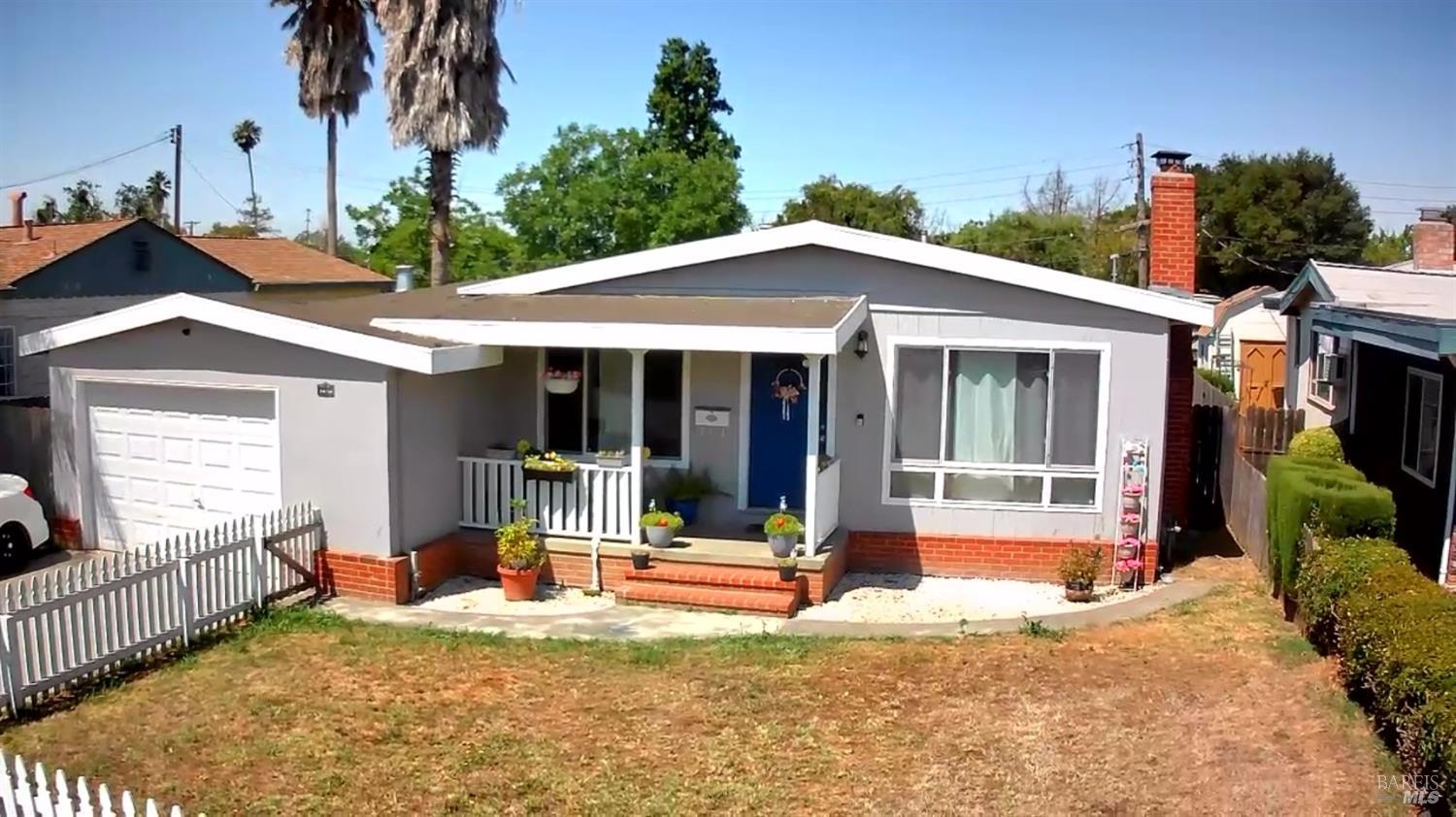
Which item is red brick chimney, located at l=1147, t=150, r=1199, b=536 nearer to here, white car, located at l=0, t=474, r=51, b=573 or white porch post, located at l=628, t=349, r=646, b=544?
white porch post, located at l=628, t=349, r=646, b=544

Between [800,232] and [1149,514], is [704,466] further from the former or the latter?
[1149,514]

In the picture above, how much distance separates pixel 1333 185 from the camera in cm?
5500

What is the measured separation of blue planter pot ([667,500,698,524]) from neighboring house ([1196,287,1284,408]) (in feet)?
64.0

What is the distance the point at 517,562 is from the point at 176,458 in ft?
14.4

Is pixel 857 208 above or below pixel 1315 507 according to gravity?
above

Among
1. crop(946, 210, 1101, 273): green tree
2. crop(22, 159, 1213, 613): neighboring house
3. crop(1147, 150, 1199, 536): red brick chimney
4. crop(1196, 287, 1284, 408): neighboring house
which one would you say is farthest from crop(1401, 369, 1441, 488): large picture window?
crop(946, 210, 1101, 273): green tree

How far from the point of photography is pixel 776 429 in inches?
516

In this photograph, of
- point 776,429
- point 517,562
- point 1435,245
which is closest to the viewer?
point 517,562

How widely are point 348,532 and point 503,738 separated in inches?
177

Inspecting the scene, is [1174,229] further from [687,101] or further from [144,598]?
[687,101]

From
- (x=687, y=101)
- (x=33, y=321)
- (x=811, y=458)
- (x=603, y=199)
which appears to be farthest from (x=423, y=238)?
(x=811, y=458)

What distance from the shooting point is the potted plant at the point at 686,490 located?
42.4 feet

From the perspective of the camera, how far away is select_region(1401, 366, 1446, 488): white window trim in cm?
1280

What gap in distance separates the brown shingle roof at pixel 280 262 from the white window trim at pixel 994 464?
20.1 metres
